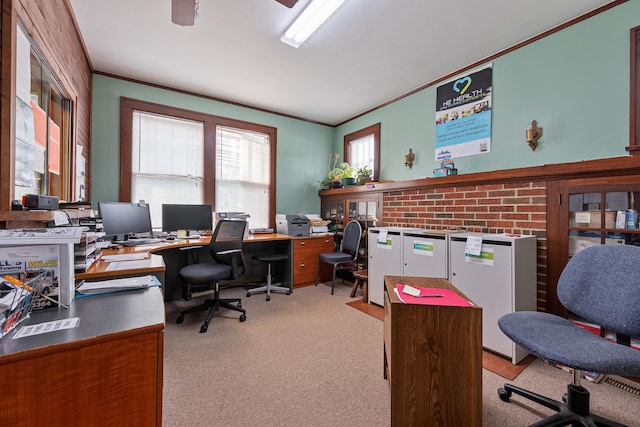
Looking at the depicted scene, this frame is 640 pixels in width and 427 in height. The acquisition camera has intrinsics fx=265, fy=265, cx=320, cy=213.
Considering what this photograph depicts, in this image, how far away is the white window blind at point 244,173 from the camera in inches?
151

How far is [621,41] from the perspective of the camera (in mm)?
1910

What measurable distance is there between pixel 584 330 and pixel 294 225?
10.00ft

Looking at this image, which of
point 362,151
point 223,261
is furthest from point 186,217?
point 362,151

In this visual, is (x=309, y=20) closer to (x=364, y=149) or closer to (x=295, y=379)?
(x=364, y=149)

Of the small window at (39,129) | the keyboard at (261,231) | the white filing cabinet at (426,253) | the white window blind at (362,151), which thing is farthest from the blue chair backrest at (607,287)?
the keyboard at (261,231)

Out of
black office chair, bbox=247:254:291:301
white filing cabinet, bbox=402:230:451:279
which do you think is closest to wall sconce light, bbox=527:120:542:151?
white filing cabinet, bbox=402:230:451:279

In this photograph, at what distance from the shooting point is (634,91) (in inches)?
72.9

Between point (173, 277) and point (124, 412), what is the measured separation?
2801mm

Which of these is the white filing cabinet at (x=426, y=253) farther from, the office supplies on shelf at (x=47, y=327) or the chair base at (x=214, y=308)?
the office supplies on shelf at (x=47, y=327)

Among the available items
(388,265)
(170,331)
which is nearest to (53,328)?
(170,331)

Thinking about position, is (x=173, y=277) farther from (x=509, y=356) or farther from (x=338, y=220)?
(x=509, y=356)

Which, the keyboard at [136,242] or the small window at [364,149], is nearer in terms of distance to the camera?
the keyboard at [136,242]

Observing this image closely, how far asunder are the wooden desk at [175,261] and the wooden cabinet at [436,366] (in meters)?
1.48

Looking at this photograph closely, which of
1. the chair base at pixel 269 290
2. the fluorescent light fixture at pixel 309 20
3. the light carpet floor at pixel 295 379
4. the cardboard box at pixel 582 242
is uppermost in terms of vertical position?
the fluorescent light fixture at pixel 309 20
